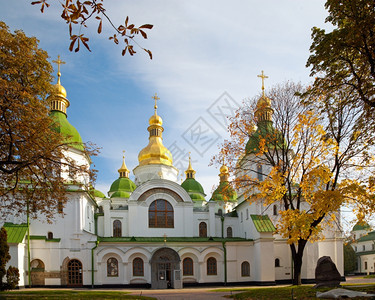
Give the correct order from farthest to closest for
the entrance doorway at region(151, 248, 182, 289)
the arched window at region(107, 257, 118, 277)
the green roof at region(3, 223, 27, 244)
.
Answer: the arched window at region(107, 257, 118, 277), the entrance doorway at region(151, 248, 182, 289), the green roof at region(3, 223, 27, 244)

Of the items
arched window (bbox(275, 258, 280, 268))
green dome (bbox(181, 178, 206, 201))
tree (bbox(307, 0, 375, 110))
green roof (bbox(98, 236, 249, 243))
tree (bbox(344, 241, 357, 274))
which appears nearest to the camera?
tree (bbox(307, 0, 375, 110))

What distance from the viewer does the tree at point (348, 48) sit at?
409 inches

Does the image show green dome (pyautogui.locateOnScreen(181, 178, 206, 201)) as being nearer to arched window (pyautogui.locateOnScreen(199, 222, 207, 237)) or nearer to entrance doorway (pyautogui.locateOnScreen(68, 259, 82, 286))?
arched window (pyautogui.locateOnScreen(199, 222, 207, 237))

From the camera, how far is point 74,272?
89.0 ft

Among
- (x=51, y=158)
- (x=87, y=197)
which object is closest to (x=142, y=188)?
(x=87, y=197)

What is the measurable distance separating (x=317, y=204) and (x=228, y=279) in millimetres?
17140

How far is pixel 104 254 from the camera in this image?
2808 centimetres

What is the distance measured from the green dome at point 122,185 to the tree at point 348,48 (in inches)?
1166

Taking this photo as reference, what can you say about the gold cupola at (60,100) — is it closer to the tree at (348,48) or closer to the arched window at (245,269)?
the arched window at (245,269)

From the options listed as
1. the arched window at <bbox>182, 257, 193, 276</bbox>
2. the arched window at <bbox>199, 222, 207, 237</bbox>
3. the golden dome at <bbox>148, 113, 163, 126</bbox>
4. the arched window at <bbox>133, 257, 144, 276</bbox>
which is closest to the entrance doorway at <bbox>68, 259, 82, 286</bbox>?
the arched window at <bbox>133, 257, 144, 276</bbox>

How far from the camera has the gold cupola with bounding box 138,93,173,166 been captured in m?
40.5

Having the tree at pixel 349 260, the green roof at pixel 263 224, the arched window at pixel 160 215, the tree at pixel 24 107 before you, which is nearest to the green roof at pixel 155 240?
the green roof at pixel 263 224

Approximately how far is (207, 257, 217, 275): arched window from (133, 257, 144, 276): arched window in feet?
17.2

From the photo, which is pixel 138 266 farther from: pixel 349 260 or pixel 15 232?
pixel 349 260
